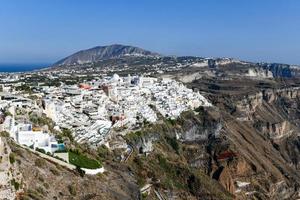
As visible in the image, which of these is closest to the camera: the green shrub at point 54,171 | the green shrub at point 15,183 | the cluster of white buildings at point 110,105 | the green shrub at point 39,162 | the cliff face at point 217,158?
the green shrub at point 15,183

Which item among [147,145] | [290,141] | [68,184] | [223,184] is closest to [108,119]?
[147,145]

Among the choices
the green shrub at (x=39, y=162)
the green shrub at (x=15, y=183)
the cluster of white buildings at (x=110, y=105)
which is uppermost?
the green shrub at (x=15, y=183)

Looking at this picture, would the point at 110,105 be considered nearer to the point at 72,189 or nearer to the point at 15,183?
the point at 72,189

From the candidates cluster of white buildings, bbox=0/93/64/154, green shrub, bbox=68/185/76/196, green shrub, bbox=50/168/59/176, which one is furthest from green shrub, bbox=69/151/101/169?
green shrub, bbox=68/185/76/196

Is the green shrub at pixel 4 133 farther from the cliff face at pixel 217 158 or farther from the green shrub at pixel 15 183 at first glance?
the cliff face at pixel 217 158

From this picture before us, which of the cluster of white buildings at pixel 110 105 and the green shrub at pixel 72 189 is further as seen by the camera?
the cluster of white buildings at pixel 110 105

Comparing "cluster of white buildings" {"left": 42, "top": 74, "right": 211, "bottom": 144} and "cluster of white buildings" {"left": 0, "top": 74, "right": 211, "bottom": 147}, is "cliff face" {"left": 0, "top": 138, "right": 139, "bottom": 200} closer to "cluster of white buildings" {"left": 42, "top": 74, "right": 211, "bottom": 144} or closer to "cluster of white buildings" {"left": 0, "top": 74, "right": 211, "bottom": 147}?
"cluster of white buildings" {"left": 0, "top": 74, "right": 211, "bottom": 147}

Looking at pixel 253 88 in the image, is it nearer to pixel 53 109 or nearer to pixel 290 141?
pixel 290 141

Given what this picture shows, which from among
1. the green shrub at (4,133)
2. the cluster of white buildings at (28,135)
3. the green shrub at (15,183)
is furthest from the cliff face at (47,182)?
the cluster of white buildings at (28,135)
